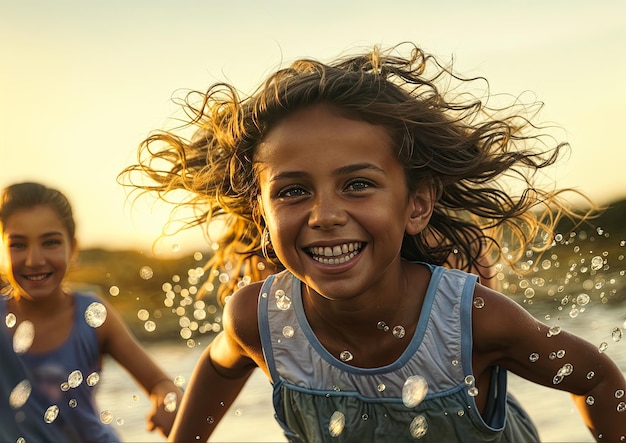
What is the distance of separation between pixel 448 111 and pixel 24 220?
177 centimetres

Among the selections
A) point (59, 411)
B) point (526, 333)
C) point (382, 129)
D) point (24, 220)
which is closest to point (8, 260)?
point (24, 220)

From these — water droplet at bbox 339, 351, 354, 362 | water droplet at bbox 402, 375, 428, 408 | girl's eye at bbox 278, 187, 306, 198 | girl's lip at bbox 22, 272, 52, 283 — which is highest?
girl's eye at bbox 278, 187, 306, 198

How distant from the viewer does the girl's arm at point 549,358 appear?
9.52 feet

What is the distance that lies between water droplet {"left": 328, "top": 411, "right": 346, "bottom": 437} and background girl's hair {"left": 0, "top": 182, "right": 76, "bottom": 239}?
149 cm

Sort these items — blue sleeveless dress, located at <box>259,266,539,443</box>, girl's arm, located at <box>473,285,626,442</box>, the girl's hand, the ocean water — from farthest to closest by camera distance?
the ocean water < the girl's hand < blue sleeveless dress, located at <box>259,266,539,443</box> < girl's arm, located at <box>473,285,626,442</box>

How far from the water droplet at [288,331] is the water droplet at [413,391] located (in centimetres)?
42

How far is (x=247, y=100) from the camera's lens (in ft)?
10.7

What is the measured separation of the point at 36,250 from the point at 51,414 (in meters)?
0.66

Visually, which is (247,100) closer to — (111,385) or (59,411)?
(59,411)

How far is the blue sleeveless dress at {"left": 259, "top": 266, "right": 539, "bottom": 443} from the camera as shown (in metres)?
3.01

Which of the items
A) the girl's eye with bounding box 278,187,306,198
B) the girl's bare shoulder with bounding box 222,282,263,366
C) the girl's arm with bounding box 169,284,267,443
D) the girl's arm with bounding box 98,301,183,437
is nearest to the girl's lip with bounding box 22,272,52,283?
the girl's arm with bounding box 98,301,183,437

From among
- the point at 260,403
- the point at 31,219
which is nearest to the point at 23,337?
the point at 31,219

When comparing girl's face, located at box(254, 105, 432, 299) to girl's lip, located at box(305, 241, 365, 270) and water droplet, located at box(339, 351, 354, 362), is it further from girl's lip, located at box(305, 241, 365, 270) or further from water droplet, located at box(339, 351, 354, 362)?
water droplet, located at box(339, 351, 354, 362)

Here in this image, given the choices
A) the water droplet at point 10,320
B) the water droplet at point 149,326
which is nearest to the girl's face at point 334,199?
the water droplet at point 10,320
